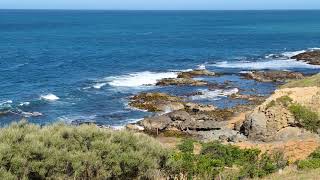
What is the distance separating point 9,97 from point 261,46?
62.0 m

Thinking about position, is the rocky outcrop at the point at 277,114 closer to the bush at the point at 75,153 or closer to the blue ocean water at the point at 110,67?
the blue ocean water at the point at 110,67

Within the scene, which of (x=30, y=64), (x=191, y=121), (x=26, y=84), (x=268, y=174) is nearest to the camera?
(x=268, y=174)

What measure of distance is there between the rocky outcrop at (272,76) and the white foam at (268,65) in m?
6.68

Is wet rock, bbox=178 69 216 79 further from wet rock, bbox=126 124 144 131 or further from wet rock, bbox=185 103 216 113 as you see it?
wet rock, bbox=126 124 144 131

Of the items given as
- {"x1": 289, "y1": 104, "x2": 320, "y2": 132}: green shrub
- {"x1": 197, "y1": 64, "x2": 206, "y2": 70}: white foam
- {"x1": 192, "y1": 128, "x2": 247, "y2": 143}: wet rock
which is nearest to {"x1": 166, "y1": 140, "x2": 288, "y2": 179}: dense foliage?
{"x1": 289, "y1": 104, "x2": 320, "y2": 132}: green shrub

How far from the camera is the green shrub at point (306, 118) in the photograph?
115ft

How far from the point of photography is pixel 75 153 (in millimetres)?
18078

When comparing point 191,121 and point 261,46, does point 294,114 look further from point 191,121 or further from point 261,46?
point 261,46

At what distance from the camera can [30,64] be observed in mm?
76875

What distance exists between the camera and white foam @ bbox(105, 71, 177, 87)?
201 feet

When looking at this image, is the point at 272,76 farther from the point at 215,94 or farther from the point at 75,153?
the point at 75,153

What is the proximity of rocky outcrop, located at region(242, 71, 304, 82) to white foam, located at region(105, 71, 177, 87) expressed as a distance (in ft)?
31.2

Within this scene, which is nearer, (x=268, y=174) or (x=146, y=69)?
(x=268, y=174)

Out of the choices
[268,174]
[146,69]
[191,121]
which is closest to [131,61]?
[146,69]
